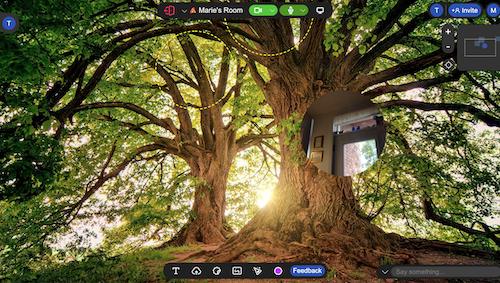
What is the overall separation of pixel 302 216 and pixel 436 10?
3662 mm

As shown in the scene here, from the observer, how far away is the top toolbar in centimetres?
330

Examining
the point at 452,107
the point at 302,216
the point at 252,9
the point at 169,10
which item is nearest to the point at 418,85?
the point at 452,107

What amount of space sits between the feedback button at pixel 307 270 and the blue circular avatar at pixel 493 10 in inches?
145

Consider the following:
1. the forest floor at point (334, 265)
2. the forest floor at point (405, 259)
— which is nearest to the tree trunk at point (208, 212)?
the forest floor at point (405, 259)

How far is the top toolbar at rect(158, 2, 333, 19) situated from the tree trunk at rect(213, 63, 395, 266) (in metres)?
1.77

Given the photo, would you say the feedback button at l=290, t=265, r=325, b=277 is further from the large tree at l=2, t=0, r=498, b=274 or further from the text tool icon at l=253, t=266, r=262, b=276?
the large tree at l=2, t=0, r=498, b=274

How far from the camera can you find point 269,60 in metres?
5.39

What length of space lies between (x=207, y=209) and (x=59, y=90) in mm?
6121

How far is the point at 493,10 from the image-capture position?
119 inches

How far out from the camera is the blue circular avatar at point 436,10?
311cm

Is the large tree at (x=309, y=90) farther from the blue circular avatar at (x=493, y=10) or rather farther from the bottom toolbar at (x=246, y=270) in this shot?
the blue circular avatar at (x=493, y=10)

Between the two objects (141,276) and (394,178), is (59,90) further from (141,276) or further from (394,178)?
(394,178)

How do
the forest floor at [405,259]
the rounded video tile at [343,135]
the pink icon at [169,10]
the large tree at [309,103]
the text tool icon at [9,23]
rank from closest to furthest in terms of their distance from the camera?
the text tool icon at [9,23] < the forest floor at [405,259] < the pink icon at [169,10] < the rounded video tile at [343,135] < the large tree at [309,103]

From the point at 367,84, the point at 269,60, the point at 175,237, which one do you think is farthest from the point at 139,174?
the point at 367,84
